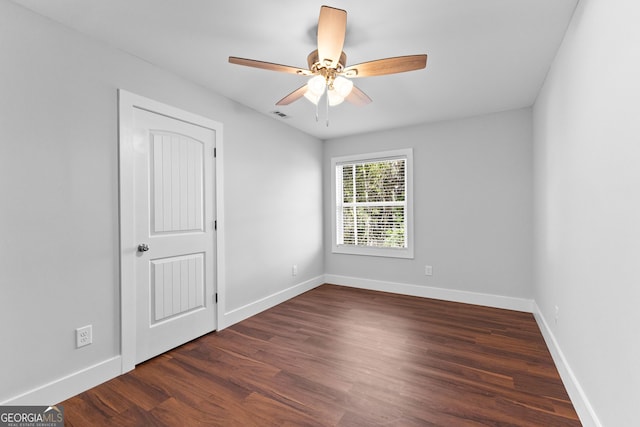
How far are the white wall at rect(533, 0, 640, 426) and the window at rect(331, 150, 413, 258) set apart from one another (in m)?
2.02

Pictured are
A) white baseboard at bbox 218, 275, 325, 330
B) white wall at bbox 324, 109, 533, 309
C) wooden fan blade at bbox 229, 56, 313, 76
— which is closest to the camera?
wooden fan blade at bbox 229, 56, 313, 76

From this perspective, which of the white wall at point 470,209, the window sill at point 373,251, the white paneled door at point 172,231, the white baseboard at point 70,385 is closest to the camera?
the white baseboard at point 70,385

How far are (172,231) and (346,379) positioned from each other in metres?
1.88

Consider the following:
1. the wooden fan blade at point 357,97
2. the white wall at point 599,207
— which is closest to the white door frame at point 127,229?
the wooden fan blade at point 357,97

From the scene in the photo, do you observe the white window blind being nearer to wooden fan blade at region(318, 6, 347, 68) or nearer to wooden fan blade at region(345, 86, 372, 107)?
wooden fan blade at region(345, 86, 372, 107)

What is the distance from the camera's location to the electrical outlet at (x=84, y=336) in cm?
195

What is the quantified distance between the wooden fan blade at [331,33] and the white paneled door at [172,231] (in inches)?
60.0

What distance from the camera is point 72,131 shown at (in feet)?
6.36

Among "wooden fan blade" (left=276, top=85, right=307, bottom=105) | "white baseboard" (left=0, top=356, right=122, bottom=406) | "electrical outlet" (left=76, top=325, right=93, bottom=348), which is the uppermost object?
"wooden fan blade" (left=276, top=85, right=307, bottom=105)

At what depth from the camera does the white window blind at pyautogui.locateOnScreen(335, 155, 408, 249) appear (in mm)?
4289

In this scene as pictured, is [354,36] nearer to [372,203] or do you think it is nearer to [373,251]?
[372,203]

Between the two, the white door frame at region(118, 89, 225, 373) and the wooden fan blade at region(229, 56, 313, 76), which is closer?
the wooden fan blade at region(229, 56, 313, 76)

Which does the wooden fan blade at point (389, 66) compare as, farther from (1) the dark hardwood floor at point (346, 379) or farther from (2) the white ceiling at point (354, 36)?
(1) the dark hardwood floor at point (346, 379)

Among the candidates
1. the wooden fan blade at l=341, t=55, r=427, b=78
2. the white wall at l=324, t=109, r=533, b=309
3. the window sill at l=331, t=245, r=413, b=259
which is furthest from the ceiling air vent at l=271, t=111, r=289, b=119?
the window sill at l=331, t=245, r=413, b=259
